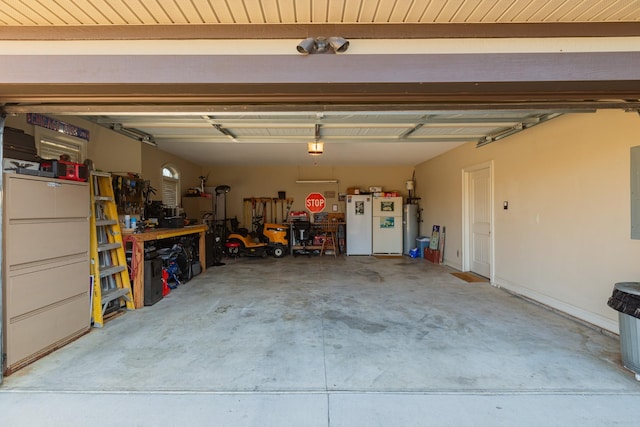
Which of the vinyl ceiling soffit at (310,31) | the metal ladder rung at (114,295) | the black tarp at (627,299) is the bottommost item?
the metal ladder rung at (114,295)

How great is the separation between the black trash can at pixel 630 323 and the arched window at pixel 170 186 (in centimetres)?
709

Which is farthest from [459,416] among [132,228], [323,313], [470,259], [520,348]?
[470,259]

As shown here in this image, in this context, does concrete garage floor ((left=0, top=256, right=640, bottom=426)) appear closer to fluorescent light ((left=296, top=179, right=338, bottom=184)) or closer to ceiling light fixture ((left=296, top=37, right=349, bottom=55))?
ceiling light fixture ((left=296, top=37, right=349, bottom=55))

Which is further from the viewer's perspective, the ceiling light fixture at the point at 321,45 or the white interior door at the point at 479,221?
the white interior door at the point at 479,221

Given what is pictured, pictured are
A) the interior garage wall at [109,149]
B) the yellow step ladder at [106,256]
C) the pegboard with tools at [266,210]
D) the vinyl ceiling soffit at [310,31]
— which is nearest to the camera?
the vinyl ceiling soffit at [310,31]

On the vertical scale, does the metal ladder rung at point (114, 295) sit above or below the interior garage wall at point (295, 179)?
below

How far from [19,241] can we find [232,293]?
2.64 meters

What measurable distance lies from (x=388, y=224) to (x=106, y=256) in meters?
6.62

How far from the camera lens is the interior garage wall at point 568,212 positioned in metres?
2.99

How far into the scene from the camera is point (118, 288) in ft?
12.2

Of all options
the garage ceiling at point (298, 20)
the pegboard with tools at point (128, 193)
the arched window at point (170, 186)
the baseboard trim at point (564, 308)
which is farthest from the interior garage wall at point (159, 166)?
the baseboard trim at point (564, 308)

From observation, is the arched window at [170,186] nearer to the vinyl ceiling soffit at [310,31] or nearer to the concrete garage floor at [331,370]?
the concrete garage floor at [331,370]

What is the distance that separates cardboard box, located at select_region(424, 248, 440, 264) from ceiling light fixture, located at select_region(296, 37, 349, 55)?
20.4 ft

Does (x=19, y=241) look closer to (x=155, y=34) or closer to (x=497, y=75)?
(x=155, y=34)
